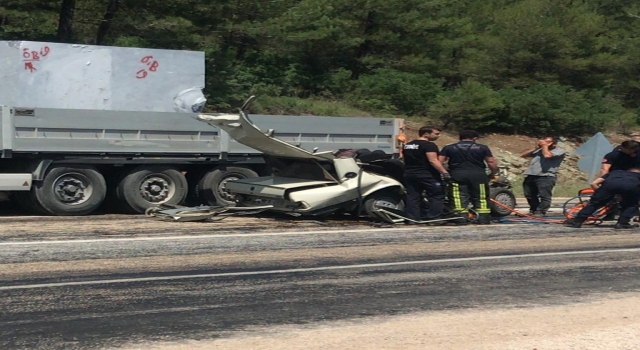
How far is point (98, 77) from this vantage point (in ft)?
48.2

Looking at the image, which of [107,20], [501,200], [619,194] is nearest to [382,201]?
[501,200]

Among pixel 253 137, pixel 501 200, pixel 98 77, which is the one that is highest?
pixel 98 77

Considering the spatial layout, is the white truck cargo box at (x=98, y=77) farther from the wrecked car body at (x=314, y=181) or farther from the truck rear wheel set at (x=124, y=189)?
the wrecked car body at (x=314, y=181)

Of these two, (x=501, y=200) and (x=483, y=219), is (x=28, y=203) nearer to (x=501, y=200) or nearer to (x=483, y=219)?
(x=483, y=219)

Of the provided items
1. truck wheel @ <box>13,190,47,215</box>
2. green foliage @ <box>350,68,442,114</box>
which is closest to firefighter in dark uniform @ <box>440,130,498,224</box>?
truck wheel @ <box>13,190,47,215</box>

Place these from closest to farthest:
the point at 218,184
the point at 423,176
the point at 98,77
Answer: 1. the point at 423,176
2. the point at 218,184
3. the point at 98,77

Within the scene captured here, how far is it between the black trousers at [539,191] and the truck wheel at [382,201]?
291cm

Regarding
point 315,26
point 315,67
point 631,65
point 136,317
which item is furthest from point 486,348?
point 631,65

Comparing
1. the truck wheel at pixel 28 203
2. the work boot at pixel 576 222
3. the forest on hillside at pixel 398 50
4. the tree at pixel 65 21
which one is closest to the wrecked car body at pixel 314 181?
the work boot at pixel 576 222

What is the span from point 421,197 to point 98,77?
5912mm

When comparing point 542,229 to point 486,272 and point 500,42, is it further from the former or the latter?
point 500,42

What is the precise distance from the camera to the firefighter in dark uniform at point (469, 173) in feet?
41.6

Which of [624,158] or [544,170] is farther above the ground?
[624,158]

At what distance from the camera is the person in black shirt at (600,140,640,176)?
12664mm
